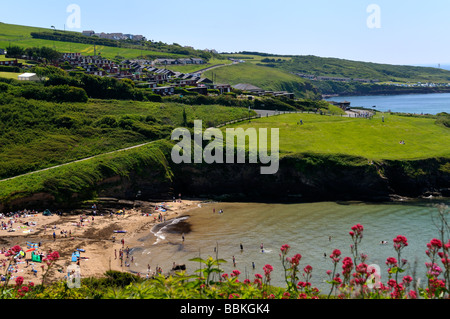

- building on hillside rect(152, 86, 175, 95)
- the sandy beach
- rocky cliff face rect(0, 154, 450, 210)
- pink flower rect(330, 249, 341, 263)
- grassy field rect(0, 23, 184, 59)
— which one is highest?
grassy field rect(0, 23, 184, 59)

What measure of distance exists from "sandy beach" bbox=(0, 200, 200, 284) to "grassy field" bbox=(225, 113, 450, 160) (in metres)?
26.8

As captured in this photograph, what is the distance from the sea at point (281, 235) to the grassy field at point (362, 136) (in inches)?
466

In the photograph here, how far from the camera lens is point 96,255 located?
1673 inches

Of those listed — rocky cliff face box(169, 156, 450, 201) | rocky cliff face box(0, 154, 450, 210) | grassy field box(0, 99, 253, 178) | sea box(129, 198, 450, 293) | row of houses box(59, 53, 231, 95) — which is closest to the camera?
sea box(129, 198, 450, 293)

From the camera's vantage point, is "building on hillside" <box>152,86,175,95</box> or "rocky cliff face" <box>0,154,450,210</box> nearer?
"rocky cliff face" <box>0,154,450,210</box>

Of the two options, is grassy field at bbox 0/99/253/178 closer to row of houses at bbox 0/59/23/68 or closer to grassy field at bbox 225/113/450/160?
grassy field at bbox 225/113/450/160

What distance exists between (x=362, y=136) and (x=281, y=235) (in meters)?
38.2

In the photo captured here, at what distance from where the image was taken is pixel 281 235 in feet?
152

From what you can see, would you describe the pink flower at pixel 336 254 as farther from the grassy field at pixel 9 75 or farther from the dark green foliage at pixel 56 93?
the grassy field at pixel 9 75

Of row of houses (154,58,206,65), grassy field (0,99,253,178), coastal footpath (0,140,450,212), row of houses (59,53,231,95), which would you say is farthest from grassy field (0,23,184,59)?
coastal footpath (0,140,450,212)

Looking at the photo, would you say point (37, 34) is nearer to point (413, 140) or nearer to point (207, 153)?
point (207, 153)

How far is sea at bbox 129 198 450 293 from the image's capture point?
39.2 meters

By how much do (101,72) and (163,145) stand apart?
66.9m

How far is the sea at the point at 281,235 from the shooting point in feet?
129
